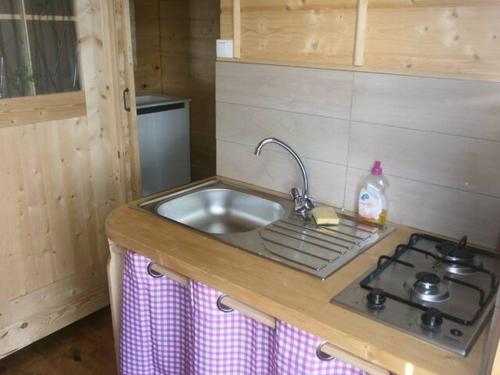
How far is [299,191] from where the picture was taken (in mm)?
1646

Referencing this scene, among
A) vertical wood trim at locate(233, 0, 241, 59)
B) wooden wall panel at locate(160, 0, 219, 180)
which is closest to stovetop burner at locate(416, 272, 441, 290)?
vertical wood trim at locate(233, 0, 241, 59)

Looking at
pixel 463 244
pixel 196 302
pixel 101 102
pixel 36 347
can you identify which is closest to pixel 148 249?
pixel 196 302

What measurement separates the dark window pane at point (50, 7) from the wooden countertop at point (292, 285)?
37.2 inches

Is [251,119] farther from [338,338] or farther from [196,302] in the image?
[338,338]

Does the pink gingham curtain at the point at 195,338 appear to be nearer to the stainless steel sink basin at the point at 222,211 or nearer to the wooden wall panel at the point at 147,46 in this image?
the stainless steel sink basin at the point at 222,211

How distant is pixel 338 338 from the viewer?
98 centimetres

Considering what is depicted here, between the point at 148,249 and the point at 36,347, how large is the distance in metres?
1.28

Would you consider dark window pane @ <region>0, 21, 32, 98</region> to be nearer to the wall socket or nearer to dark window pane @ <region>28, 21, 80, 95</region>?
dark window pane @ <region>28, 21, 80, 95</region>

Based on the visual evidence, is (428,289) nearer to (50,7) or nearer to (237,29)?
(237,29)

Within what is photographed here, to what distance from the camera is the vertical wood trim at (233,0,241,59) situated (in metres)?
1.69

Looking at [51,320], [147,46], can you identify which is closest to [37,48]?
[51,320]

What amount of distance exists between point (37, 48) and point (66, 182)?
58 centimetres

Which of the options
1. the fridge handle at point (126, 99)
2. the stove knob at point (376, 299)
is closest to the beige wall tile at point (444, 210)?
the stove knob at point (376, 299)

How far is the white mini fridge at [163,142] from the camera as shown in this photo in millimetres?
3241
